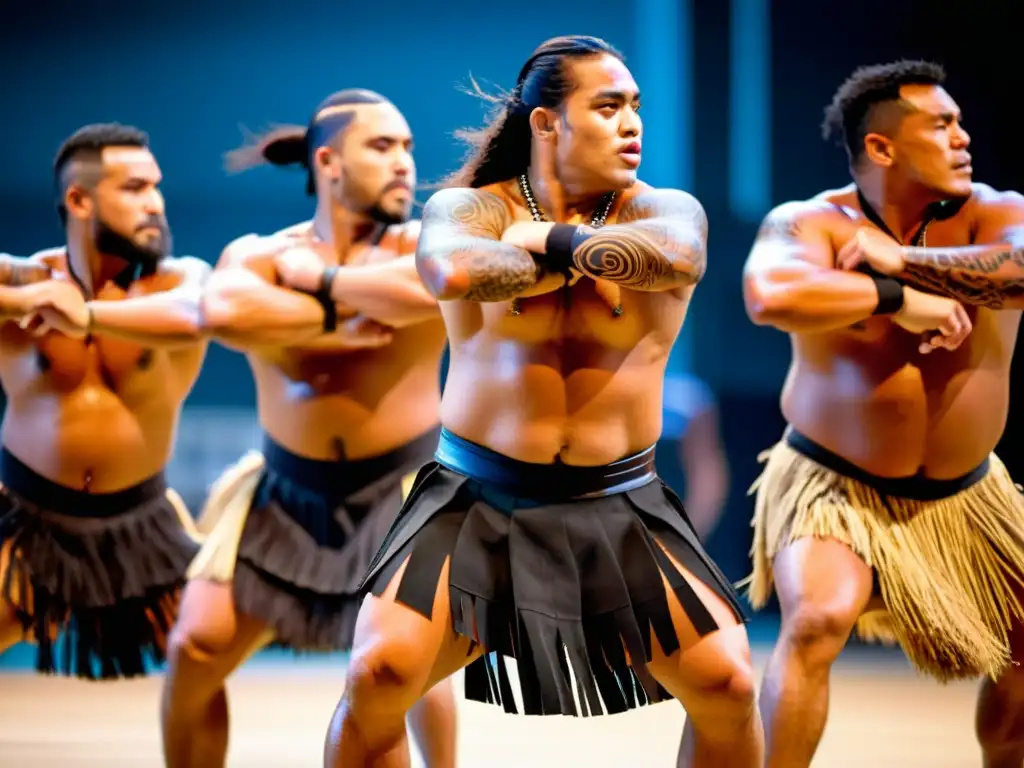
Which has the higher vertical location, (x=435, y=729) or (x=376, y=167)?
(x=376, y=167)

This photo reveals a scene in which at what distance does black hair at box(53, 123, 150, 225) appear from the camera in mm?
3729

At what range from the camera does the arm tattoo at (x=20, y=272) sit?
3584 millimetres

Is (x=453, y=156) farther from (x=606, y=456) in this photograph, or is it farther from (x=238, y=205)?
(x=606, y=456)

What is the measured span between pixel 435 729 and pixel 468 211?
1.27 m

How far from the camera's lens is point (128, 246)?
3691mm

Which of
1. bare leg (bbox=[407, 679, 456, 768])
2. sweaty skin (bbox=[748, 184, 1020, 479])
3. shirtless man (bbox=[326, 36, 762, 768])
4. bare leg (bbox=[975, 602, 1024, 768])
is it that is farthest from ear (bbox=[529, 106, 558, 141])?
bare leg (bbox=[975, 602, 1024, 768])

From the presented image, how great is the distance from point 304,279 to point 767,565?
1262 mm

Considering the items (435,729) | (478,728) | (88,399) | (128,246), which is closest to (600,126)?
(435,729)

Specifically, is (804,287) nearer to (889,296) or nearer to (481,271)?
(889,296)

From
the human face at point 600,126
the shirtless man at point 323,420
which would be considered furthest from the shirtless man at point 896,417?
the shirtless man at point 323,420

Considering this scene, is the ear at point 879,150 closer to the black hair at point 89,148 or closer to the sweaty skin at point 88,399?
the sweaty skin at point 88,399

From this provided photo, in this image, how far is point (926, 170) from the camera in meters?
3.22

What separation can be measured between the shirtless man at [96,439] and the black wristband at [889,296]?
5.26 ft

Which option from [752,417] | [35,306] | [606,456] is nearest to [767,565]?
[606,456]
